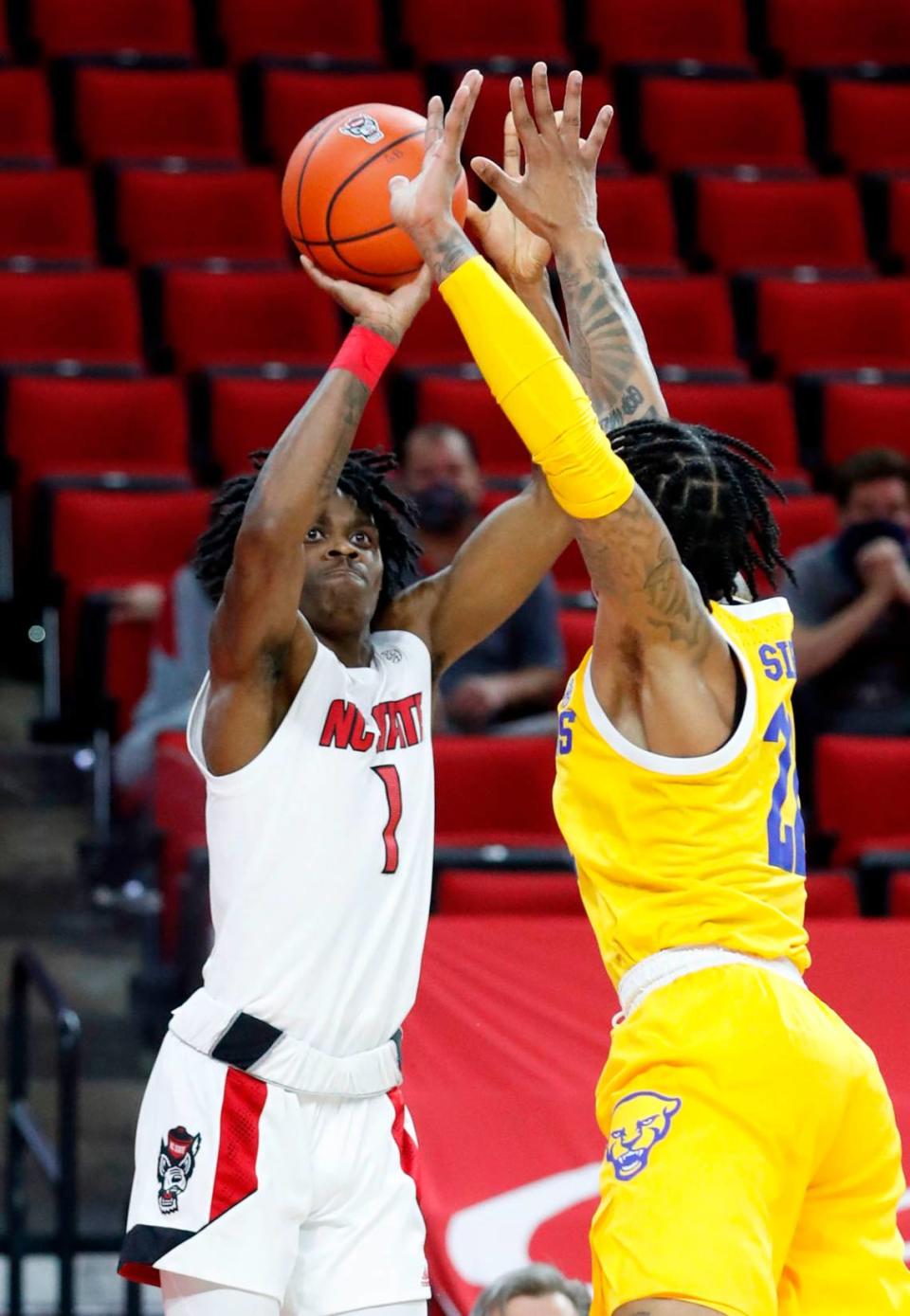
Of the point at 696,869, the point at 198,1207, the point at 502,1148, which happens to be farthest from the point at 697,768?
the point at 502,1148

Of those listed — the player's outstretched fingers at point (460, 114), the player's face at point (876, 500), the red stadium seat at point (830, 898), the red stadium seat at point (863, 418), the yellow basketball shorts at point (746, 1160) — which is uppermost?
the player's outstretched fingers at point (460, 114)

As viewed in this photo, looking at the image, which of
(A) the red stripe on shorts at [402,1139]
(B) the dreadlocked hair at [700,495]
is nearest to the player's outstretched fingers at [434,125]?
A: (B) the dreadlocked hair at [700,495]

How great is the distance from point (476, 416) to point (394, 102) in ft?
5.98

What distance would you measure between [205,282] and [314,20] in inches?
83.8

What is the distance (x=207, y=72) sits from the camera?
8117 millimetres

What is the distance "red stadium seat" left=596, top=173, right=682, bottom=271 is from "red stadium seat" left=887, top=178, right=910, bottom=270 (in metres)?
1.03

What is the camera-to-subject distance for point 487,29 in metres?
8.84

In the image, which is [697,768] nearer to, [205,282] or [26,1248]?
[26,1248]

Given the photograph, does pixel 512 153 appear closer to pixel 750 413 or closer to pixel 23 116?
pixel 750 413

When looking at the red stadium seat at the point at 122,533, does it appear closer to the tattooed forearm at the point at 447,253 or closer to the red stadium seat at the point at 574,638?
the red stadium seat at the point at 574,638

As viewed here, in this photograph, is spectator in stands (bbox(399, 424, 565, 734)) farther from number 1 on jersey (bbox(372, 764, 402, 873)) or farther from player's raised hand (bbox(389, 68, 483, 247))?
player's raised hand (bbox(389, 68, 483, 247))

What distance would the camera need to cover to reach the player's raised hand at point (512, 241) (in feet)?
10.4

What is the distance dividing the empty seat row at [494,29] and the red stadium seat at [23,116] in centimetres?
46

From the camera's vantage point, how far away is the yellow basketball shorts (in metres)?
2.36
